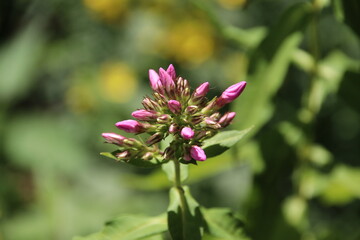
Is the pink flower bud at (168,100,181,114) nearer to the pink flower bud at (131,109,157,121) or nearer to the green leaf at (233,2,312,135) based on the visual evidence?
the pink flower bud at (131,109,157,121)

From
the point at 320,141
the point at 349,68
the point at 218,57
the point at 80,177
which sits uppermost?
the point at 218,57

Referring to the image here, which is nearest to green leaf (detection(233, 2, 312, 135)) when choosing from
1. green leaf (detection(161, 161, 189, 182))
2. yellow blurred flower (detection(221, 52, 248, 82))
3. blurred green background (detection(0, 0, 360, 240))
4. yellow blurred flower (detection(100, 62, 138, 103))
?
blurred green background (detection(0, 0, 360, 240))

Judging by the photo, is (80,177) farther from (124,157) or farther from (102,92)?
(124,157)

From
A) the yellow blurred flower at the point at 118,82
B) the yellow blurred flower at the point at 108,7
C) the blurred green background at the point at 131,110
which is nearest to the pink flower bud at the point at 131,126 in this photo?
the blurred green background at the point at 131,110

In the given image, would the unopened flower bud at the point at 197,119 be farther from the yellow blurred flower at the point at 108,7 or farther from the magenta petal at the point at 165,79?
the yellow blurred flower at the point at 108,7

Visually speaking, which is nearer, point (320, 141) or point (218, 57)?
point (320, 141)

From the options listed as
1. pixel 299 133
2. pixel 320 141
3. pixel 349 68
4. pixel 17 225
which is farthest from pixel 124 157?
pixel 320 141

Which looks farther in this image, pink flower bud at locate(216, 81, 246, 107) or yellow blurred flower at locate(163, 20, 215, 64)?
yellow blurred flower at locate(163, 20, 215, 64)

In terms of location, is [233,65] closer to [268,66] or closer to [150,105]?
[268,66]
